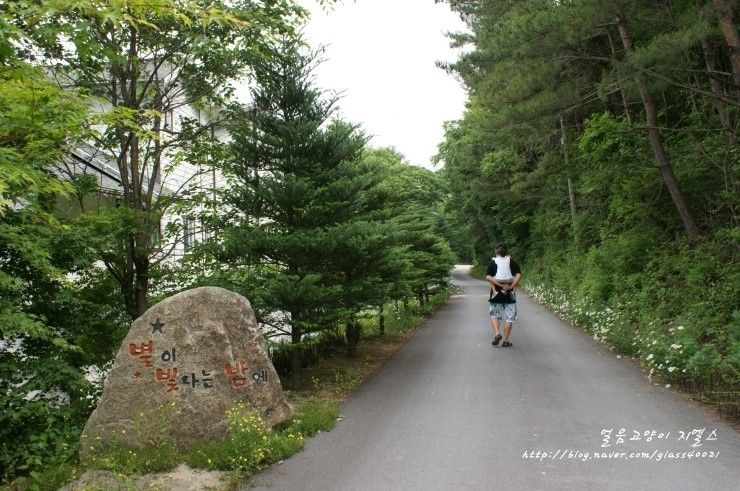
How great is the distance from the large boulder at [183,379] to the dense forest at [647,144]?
485 cm

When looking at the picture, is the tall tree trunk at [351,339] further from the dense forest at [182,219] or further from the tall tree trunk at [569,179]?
the tall tree trunk at [569,179]

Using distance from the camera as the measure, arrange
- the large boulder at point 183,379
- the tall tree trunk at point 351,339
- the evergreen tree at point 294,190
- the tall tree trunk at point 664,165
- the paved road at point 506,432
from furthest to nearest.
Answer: the tall tree trunk at point 664,165 < the tall tree trunk at point 351,339 < the evergreen tree at point 294,190 < the large boulder at point 183,379 < the paved road at point 506,432

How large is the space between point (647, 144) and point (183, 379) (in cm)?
1254

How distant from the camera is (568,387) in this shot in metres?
7.56

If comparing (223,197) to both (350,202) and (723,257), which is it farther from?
(723,257)

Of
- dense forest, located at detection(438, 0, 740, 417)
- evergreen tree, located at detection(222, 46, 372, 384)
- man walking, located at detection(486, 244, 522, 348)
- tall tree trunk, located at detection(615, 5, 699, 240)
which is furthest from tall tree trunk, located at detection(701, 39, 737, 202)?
evergreen tree, located at detection(222, 46, 372, 384)

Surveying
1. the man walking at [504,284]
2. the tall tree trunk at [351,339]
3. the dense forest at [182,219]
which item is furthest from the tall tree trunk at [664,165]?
the tall tree trunk at [351,339]

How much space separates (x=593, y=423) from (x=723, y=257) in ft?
18.5

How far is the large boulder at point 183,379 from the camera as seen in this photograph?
5332 mm

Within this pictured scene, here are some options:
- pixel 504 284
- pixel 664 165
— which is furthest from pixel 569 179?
pixel 504 284

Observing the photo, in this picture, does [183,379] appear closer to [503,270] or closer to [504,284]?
[504,284]

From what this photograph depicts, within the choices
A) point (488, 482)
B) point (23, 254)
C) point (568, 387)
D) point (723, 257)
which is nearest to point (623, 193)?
point (723, 257)

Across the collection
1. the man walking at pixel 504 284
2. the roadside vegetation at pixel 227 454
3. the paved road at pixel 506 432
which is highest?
the man walking at pixel 504 284

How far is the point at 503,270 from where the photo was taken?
35.7ft
